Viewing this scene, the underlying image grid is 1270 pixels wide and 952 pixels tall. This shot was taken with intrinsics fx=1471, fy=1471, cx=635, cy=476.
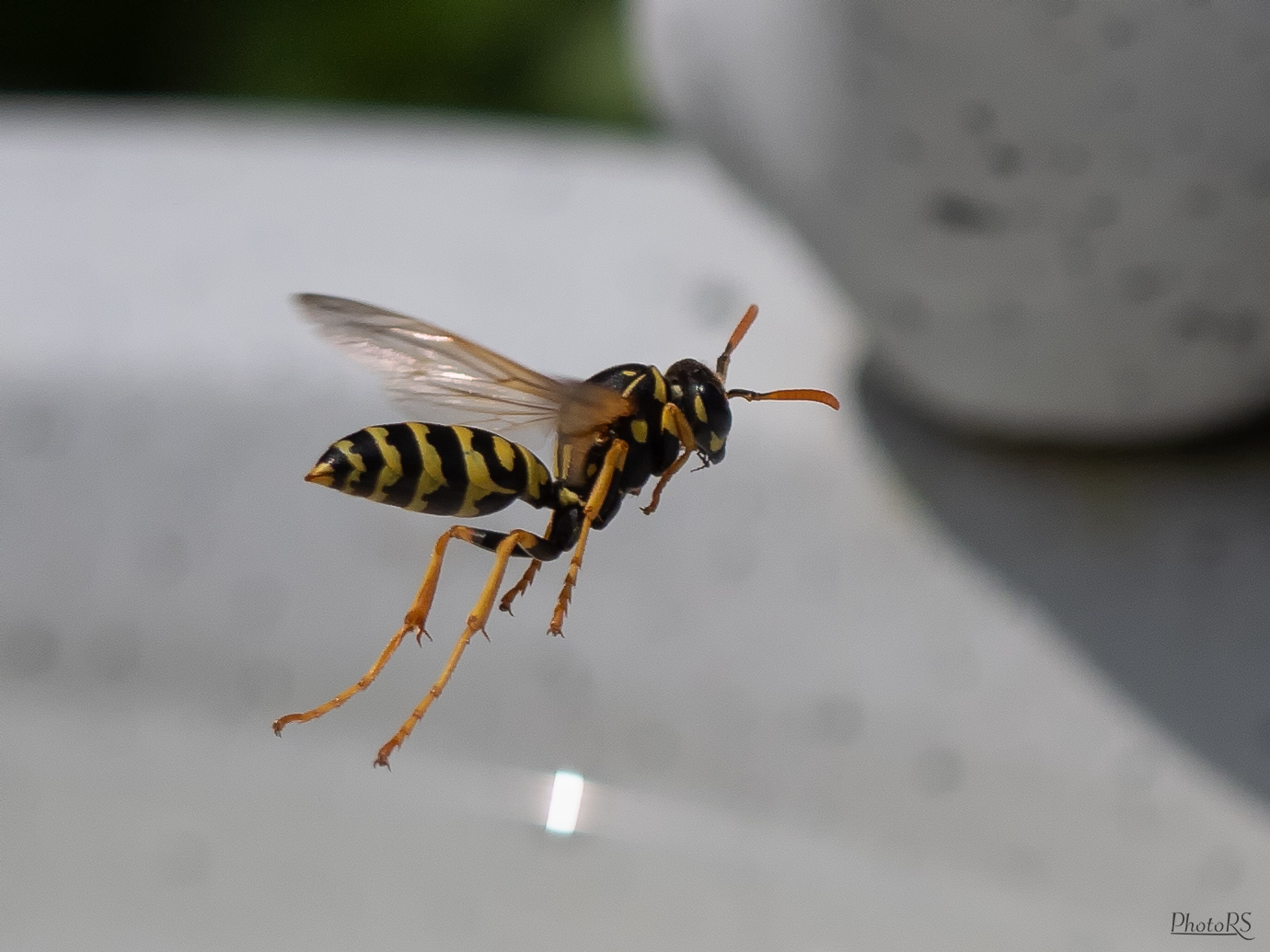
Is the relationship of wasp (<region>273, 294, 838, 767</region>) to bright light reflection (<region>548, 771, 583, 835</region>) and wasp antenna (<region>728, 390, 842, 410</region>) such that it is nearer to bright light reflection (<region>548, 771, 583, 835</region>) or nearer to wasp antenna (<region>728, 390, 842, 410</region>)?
wasp antenna (<region>728, 390, 842, 410</region>)

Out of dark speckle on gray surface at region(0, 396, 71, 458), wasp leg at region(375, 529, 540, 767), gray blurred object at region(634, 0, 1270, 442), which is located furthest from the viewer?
dark speckle on gray surface at region(0, 396, 71, 458)

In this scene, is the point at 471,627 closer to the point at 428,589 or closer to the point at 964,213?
the point at 428,589

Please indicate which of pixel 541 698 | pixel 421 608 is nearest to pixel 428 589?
pixel 421 608

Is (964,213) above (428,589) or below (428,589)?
above

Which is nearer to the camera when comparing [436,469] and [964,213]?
[436,469]

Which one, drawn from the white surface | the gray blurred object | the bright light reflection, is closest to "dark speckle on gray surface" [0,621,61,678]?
the white surface
